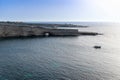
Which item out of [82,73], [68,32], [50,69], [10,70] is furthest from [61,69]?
[68,32]

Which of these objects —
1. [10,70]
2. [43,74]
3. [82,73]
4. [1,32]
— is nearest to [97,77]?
[82,73]

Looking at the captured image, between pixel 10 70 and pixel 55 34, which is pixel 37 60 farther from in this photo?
pixel 55 34

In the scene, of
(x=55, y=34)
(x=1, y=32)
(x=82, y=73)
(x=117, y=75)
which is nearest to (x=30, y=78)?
(x=82, y=73)

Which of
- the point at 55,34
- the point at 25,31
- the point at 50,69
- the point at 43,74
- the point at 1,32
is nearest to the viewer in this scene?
the point at 43,74

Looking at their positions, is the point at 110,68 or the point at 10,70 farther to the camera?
the point at 110,68

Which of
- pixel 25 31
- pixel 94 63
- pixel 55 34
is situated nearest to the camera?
pixel 94 63

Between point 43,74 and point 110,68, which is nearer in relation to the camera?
point 43,74

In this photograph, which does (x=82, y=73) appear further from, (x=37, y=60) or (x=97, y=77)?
(x=37, y=60)

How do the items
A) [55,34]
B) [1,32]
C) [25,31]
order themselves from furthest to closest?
[55,34] → [25,31] → [1,32]

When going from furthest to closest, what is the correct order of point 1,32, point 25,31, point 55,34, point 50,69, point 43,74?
1. point 55,34
2. point 25,31
3. point 1,32
4. point 50,69
5. point 43,74
